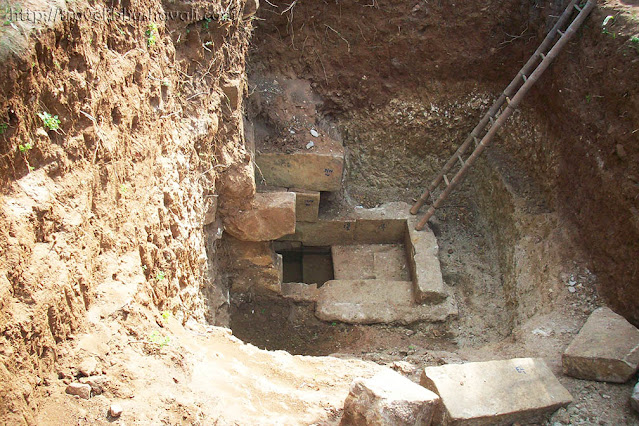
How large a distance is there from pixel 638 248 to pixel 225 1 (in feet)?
13.4

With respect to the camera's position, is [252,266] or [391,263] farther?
[391,263]

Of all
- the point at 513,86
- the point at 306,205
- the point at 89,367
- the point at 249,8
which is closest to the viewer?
the point at 89,367

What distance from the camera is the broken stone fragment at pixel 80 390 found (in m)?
2.24

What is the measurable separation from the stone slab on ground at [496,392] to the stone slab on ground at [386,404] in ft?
1.19

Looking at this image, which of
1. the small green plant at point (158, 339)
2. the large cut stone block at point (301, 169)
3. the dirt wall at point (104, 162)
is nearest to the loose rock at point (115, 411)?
the dirt wall at point (104, 162)

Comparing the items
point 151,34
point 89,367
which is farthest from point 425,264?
point 89,367

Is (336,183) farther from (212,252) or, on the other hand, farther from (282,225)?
(212,252)

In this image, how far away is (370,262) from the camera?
6305 mm

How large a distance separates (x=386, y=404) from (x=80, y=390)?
1.48 meters

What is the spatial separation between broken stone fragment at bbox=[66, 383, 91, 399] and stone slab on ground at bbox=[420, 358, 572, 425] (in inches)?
79.5

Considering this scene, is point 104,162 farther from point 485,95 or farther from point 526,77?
point 485,95

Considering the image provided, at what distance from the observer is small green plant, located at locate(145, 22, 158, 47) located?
3477 millimetres

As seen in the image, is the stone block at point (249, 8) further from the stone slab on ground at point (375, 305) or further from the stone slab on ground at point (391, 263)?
the stone slab on ground at point (391, 263)

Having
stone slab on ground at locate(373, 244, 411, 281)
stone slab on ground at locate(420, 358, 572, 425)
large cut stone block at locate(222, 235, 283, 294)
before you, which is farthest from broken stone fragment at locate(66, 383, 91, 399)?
stone slab on ground at locate(373, 244, 411, 281)
